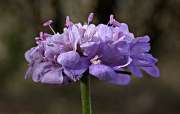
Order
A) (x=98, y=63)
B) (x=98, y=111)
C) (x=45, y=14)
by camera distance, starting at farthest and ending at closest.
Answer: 1. (x=45, y=14)
2. (x=98, y=111)
3. (x=98, y=63)

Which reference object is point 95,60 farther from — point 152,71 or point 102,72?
point 152,71

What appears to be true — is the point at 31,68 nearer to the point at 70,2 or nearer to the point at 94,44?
the point at 94,44

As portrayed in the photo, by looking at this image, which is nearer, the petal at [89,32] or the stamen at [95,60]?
the stamen at [95,60]

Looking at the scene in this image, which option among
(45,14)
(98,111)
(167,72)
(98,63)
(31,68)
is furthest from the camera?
(167,72)

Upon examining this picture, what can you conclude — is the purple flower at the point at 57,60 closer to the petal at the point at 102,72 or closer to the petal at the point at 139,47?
the petal at the point at 102,72

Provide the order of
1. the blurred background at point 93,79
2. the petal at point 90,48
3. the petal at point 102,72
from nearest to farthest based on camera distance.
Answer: the petal at point 102,72 → the petal at point 90,48 → the blurred background at point 93,79

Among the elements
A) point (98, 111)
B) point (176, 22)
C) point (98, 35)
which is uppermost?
point (176, 22)

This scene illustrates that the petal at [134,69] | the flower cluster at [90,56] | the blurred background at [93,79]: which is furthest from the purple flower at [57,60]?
the blurred background at [93,79]

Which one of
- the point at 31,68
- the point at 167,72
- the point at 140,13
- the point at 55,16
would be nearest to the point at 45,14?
the point at 55,16
